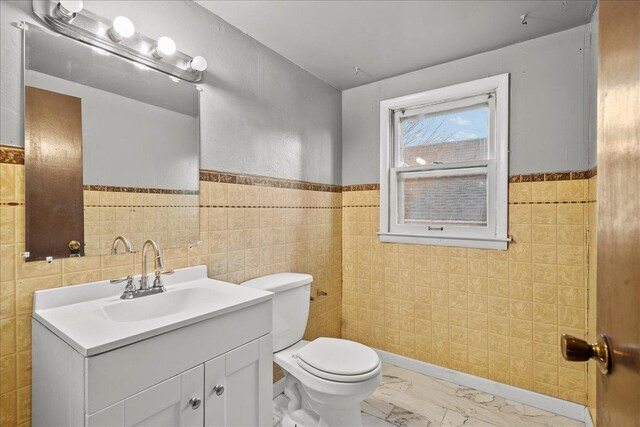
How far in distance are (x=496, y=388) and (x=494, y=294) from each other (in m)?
0.60

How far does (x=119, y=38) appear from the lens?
1.30 m

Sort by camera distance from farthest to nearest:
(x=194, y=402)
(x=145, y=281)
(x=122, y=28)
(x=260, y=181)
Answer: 1. (x=260, y=181)
2. (x=145, y=281)
3. (x=122, y=28)
4. (x=194, y=402)

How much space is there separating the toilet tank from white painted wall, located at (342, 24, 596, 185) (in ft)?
5.01

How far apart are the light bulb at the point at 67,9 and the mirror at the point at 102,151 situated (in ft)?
0.24

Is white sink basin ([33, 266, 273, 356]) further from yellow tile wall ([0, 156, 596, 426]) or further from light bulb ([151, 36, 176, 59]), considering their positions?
light bulb ([151, 36, 176, 59])

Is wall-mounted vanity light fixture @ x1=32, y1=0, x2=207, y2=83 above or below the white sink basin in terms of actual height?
above

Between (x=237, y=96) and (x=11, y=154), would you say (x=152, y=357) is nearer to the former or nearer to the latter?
(x=11, y=154)

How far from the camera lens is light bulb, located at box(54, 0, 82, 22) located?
1109mm

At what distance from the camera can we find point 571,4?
5.27 ft

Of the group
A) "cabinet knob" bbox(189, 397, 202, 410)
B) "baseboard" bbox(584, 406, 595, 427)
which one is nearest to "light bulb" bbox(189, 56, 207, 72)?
"cabinet knob" bbox(189, 397, 202, 410)

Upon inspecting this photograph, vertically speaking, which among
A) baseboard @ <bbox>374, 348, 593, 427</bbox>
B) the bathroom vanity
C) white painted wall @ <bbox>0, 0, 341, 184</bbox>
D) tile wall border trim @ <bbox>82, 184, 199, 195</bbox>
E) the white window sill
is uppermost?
white painted wall @ <bbox>0, 0, 341, 184</bbox>

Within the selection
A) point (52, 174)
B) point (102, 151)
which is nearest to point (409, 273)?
point (102, 151)

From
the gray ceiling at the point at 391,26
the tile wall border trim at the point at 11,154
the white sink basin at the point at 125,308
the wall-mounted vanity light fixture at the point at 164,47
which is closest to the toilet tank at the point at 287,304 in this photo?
the white sink basin at the point at 125,308

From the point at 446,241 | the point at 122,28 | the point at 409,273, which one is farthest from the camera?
the point at 409,273
